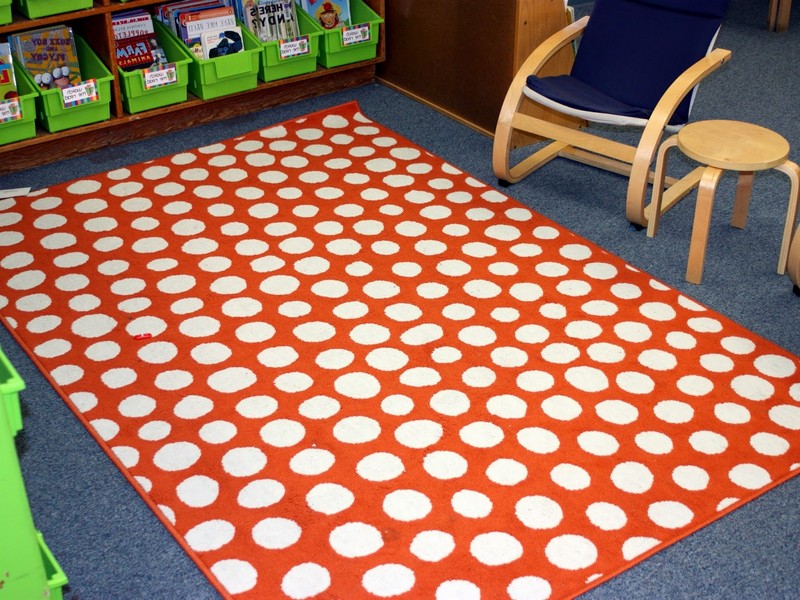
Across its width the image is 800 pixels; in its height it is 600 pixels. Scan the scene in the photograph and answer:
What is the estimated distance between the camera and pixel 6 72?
3.41m

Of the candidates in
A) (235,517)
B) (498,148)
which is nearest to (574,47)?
(498,148)

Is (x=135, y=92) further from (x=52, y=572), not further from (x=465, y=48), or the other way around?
(x=52, y=572)

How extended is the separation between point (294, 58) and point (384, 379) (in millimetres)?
1931

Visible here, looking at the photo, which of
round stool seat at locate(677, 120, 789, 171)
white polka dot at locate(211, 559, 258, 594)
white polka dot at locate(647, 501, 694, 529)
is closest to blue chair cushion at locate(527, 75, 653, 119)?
round stool seat at locate(677, 120, 789, 171)

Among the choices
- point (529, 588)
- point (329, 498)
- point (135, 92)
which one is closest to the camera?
point (529, 588)

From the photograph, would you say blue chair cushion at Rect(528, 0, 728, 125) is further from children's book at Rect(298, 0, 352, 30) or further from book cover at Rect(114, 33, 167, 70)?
book cover at Rect(114, 33, 167, 70)

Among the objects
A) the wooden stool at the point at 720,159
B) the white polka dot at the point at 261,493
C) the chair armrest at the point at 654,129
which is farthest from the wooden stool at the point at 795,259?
the white polka dot at the point at 261,493

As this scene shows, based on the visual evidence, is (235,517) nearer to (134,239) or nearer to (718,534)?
(718,534)

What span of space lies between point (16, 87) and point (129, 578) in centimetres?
216

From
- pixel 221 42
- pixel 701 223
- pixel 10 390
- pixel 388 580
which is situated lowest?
pixel 388 580

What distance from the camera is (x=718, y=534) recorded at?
2.12 meters

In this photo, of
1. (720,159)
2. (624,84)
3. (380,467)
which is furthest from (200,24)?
(380,467)

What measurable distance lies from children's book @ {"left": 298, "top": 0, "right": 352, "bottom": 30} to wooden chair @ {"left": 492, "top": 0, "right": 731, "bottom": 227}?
1.08 meters

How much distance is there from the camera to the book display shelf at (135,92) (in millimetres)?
3490
